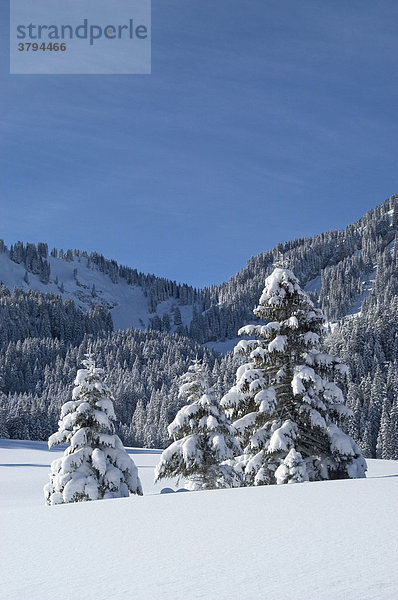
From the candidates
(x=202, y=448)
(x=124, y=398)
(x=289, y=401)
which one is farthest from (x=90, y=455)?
(x=124, y=398)

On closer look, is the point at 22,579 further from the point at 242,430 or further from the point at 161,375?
the point at 161,375

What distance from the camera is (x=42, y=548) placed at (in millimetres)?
Result: 7820

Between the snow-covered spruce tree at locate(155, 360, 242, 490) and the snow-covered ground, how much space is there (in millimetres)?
8636

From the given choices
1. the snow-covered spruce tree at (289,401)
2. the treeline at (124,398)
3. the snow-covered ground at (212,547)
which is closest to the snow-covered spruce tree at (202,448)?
the snow-covered spruce tree at (289,401)

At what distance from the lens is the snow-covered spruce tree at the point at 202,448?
68.5 ft

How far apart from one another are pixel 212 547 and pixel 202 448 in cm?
1470

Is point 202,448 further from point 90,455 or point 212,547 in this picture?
point 212,547

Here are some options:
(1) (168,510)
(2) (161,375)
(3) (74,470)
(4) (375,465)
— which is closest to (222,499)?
(1) (168,510)

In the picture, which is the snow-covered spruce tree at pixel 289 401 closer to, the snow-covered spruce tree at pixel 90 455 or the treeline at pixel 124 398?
the snow-covered spruce tree at pixel 90 455

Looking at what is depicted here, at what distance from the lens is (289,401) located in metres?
19.4

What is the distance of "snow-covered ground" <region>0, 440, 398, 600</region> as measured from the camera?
5.52 metres

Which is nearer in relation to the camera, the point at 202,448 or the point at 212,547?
the point at 212,547

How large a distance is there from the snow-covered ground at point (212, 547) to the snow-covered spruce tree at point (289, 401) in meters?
5.82

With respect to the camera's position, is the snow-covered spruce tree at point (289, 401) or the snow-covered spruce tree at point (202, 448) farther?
the snow-covered spruce tree at point (202, 448)
